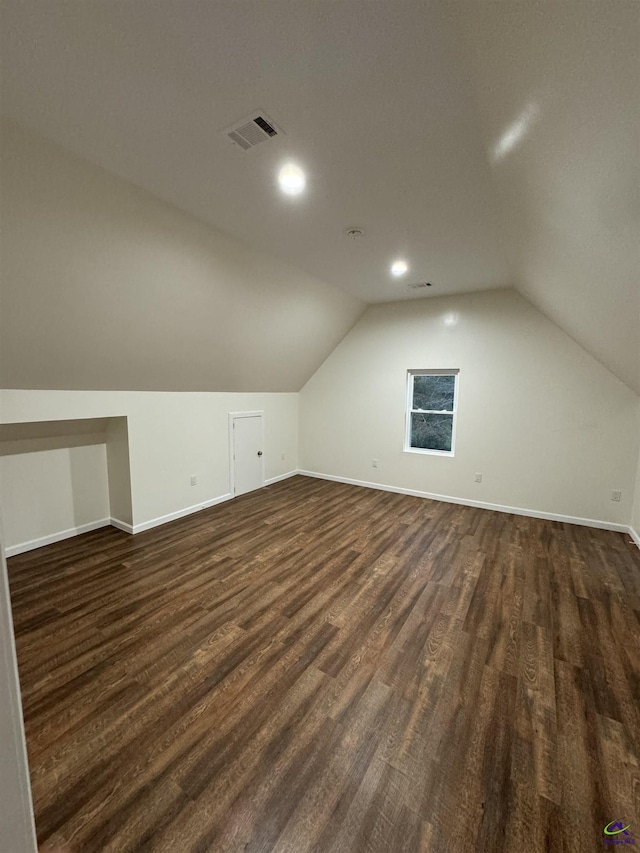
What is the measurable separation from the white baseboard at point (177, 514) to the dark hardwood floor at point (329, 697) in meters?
0.38

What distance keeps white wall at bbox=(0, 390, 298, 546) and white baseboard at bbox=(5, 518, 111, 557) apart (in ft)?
0.20

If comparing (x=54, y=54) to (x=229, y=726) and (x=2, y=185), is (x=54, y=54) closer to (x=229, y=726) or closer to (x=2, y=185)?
(x=2, y=185)

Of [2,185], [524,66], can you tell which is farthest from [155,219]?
[524,66]

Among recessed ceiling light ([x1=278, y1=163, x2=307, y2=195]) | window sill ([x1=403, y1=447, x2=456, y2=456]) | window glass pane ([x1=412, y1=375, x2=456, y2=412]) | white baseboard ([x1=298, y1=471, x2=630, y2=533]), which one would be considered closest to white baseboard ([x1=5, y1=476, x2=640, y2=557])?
white baseboard ([x1=298, y1=471, x2=630, y2=533])

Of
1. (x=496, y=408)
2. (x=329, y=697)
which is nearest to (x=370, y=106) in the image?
(x=329, y=697)

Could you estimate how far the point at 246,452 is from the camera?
4957 mm

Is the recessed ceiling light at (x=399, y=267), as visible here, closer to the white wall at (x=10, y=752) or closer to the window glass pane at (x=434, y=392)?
the window glass pane at (x=434, y=392)

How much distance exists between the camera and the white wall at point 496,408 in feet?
12.4

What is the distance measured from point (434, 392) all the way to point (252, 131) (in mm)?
3817

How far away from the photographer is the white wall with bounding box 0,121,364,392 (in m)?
1.87

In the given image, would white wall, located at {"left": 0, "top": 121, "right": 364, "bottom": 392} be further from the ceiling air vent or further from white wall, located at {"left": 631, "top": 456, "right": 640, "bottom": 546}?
white wall, located at {"left": 631, "top": 456, "right": 640, "bottom": 546}

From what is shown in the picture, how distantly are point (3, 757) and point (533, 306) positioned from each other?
4.92 meters

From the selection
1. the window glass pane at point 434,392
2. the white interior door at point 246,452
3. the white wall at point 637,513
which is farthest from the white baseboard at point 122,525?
the white wall at point 637,513

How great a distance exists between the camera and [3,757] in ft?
1.55
